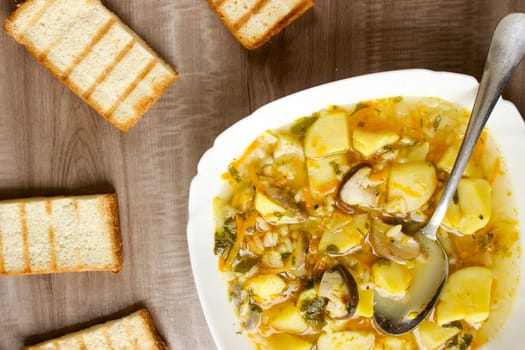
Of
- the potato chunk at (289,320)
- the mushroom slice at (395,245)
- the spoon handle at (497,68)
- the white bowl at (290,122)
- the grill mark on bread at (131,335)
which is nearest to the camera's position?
the spoon handle at (497,68)

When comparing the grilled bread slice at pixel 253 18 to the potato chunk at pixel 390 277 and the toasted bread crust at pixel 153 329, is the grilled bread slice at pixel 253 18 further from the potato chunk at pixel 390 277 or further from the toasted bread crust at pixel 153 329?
the toasted bread crust at pixel 153 329

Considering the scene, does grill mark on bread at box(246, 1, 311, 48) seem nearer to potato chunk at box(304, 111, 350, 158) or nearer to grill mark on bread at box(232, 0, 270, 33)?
grill mark on bread at box(232, 0, 270, 33)

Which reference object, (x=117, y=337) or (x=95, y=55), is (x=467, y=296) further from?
(x=95, y=55)

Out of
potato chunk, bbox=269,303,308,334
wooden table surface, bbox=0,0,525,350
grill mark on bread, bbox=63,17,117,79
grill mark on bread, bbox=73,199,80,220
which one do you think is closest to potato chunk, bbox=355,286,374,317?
potato chunk, bbox=269,303,308,334

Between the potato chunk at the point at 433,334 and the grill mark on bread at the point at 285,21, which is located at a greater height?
the grill mark on bread at the point at 285,21

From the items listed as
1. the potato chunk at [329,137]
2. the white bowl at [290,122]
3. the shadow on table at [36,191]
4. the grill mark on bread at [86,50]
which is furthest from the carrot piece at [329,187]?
the grill mark on bread at [86,50]

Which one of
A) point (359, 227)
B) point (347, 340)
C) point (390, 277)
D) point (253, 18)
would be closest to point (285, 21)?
point (253, 18)
